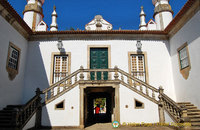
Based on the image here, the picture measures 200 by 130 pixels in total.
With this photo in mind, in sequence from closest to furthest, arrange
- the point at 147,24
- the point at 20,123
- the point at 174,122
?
the point at 20,123
the point at 174,122
the point at 147,24

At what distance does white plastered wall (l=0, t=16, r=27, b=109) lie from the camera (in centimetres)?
753

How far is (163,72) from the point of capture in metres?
10.2

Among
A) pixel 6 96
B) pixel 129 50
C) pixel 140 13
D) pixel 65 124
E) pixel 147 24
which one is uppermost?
pixel 140 13

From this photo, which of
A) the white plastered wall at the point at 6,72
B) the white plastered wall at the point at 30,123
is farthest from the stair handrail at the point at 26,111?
the white plastered wall at the point at 6,72

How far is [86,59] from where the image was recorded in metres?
10.3

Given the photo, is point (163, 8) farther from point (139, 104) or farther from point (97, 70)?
point (139, 104)

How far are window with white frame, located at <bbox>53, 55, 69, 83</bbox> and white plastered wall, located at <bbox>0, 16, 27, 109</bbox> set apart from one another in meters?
1.98

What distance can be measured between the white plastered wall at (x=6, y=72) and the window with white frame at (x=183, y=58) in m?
9.60

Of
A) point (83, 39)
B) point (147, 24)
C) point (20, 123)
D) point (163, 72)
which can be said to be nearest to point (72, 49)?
point (83, 39)

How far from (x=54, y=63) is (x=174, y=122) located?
307 inches

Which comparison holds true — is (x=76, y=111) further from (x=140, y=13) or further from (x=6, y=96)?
(x=140, y=13)

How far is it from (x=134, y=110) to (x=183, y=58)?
4.20 m

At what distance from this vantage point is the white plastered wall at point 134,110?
7.83 m

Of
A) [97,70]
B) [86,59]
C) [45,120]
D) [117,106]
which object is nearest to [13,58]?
[45,120]
